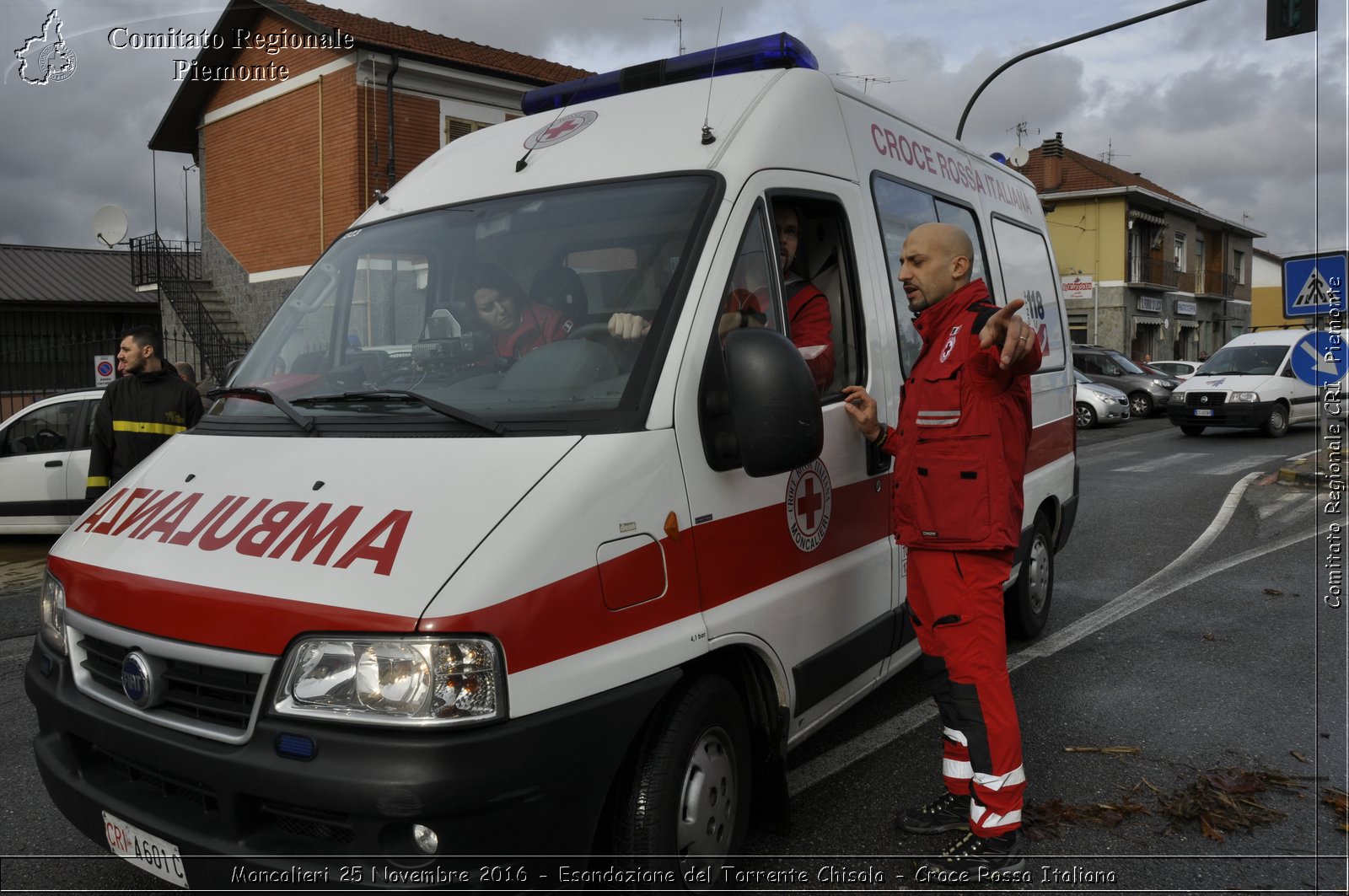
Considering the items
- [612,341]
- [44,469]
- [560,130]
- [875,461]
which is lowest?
[44,469]

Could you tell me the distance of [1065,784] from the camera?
3.95m

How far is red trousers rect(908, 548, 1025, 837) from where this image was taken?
323 centimetres

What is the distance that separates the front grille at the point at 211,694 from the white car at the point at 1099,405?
2090 centimetres

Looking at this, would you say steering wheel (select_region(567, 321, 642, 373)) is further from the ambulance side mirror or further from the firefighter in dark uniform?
the firefighter in dark uniform

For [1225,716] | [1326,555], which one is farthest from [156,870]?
[1326,555]

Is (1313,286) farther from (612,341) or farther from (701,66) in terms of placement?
(612,341)

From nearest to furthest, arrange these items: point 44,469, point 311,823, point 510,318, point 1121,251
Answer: point 311,823
point 510,318
point 44,469
point 1121,251

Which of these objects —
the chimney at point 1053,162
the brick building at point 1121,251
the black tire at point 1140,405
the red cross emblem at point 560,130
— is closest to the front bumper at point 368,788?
the red cross emblem at point 560,130

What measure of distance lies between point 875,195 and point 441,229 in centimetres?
163

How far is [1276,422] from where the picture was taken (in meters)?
18.5

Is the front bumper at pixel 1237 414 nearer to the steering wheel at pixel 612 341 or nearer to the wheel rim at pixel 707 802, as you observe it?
the wheel rim at pixel 707 802

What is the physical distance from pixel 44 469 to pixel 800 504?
9056mm

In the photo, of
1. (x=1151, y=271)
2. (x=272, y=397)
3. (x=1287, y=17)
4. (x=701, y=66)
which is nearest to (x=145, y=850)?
(x=272, y=397)

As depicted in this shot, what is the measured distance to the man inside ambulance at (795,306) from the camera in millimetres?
3150
